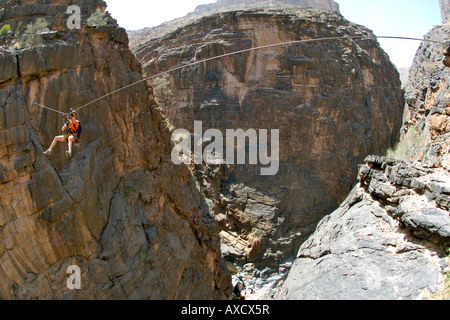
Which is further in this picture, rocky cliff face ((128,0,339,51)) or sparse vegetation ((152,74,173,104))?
rocky cliff face ((128,0,339,51))

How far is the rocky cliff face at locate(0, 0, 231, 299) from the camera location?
28.0 feet

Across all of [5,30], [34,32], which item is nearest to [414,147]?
[34,32]

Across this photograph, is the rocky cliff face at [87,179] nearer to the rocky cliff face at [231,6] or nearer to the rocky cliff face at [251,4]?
the rocky cliff face at [231,6]

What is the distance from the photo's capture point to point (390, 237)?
24.6 ft

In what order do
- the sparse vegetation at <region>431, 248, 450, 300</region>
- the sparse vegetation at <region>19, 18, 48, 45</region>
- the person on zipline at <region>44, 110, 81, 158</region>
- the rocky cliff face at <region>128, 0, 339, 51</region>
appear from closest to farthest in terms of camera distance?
the sparse vegetation at <region>431, 248, 450, 300</region>, the person on zipline at <region>44, 110, 81, 158</region>, the sparse vegetation at <region>19, 18, 48, 45</region>, the rocky cliff face at <region>128, 0, 339, 51</region>

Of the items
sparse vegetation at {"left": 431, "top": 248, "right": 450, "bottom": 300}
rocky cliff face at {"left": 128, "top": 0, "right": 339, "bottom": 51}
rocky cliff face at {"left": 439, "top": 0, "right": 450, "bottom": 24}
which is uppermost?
rocky cliff face at {"left": 128, "top": 0, "right": 339, "bottom": 51}

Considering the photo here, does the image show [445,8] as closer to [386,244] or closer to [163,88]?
[386,244]

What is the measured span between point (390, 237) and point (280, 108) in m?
17.2

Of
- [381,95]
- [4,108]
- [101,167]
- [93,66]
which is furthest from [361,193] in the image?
[381,95]

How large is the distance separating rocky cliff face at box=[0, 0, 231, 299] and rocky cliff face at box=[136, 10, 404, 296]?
10.0 meters

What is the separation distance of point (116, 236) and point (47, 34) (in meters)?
6.03

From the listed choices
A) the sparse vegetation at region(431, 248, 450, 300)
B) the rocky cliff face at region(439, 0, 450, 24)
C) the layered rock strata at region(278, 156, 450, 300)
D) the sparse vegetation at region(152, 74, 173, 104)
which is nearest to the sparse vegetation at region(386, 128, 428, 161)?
the layered rock strata at region(278, 156, 450, 300)

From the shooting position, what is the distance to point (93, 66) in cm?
1073

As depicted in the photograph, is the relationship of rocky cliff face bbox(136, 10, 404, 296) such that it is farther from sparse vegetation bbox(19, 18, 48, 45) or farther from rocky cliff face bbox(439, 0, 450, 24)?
sparse vegetation bbox(19, 18, 48, 45)
